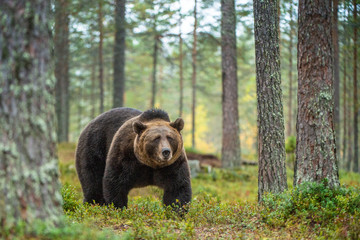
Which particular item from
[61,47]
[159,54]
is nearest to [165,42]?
[159,54]

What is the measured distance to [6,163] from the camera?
318 cm

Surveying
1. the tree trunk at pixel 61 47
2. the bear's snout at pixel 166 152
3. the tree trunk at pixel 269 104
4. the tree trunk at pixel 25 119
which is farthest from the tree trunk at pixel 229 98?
the tree trunk at pixel 25 119

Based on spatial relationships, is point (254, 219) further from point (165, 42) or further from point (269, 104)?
point (165, 42)

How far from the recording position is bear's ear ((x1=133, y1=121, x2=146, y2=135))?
676 centimetres

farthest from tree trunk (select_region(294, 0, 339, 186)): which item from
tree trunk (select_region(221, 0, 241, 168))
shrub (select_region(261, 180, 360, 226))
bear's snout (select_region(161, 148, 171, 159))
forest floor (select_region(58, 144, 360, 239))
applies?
tree trunk (select_region(221, 0, 241, 168))

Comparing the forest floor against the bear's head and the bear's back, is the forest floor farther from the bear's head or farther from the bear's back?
the bear's back

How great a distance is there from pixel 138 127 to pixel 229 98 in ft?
30.4

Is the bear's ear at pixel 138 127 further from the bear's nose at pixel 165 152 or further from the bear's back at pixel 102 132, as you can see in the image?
A: the bear's back at pixel 102 132

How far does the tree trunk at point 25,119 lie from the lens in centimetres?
317

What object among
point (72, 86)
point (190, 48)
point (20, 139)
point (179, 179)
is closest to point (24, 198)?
point (20, 139)

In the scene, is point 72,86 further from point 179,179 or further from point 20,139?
point 20,139

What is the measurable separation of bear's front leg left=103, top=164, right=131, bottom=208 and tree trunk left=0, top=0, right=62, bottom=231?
3.49 m

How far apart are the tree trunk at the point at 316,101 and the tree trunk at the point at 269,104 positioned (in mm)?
622

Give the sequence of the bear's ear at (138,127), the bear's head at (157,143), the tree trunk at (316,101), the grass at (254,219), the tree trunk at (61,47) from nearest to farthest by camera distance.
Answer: the grass at (254,219) → the tree trunk at (316,101) → the bear's head at (157,143) → the bear's ear at (138,127) → the tree trunk at (61,47)
